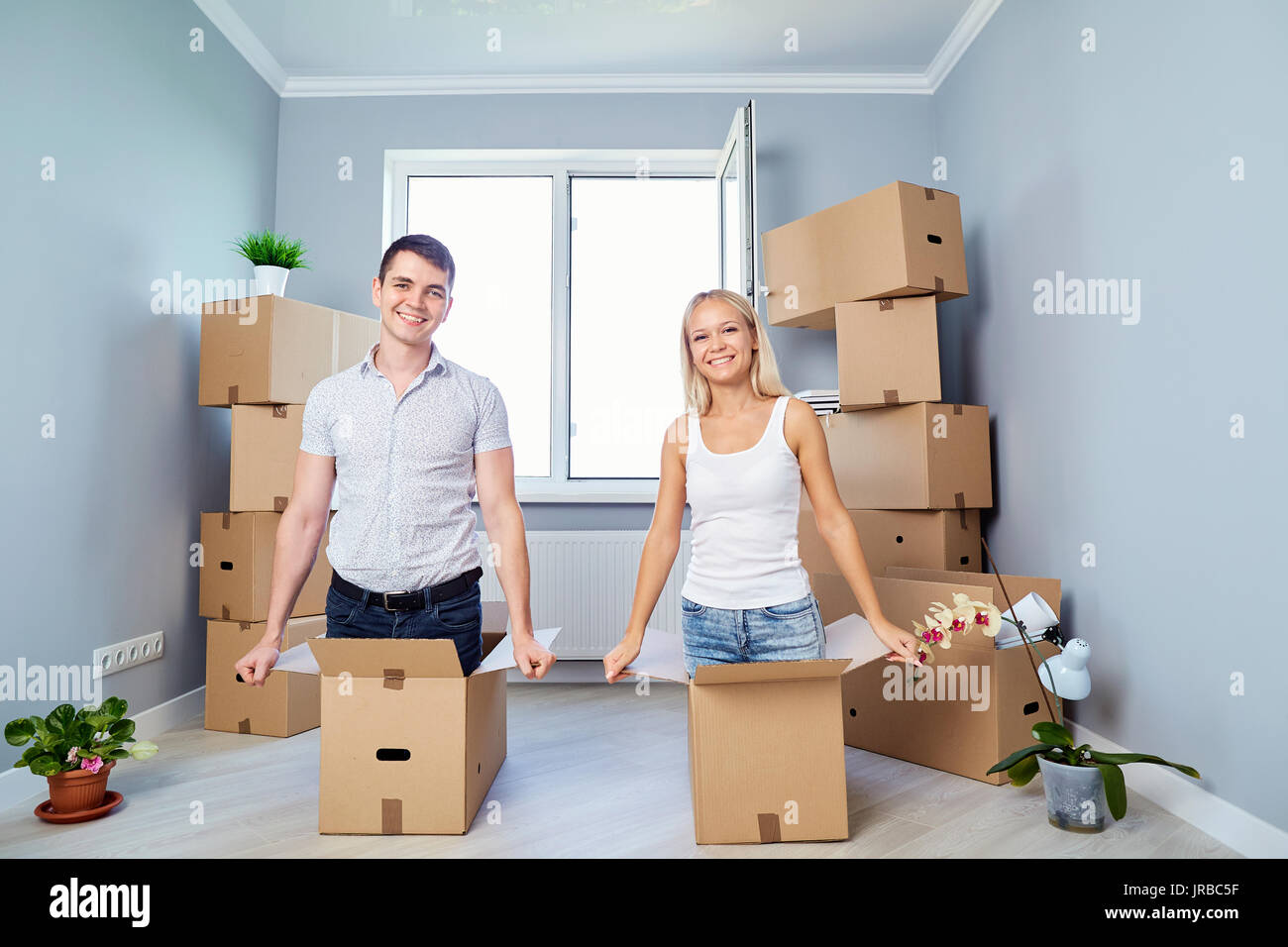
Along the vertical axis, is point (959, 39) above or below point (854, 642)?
above

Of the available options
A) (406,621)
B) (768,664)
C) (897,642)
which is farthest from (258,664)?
(897,642)

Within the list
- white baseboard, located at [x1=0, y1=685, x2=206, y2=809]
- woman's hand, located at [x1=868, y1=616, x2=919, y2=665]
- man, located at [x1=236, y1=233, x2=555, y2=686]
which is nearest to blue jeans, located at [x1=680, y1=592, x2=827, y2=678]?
woman's hand, located at [x1=868, y1=616, x2=919, y2=665]

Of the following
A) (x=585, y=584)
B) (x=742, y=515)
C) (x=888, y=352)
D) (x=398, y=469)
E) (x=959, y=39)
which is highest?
(x=959, y=39)

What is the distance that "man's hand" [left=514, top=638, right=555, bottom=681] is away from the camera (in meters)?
1.52

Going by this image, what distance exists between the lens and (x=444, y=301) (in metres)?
1.66

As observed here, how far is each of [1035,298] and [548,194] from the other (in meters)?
2.14

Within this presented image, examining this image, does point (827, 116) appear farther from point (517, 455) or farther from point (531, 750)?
point (531, 750)

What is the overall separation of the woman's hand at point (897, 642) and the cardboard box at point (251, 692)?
1.82 metres

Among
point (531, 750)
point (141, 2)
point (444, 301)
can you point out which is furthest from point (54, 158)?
point (531, 750)

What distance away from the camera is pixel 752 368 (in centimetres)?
174

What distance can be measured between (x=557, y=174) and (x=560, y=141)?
0.17 m

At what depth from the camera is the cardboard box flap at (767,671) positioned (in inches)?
58.6

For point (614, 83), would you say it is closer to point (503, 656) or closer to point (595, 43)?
point (595, 43)

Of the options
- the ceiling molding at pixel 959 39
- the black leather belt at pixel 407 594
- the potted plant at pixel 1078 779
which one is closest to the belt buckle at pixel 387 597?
the black leather belt at pixel 407 594
